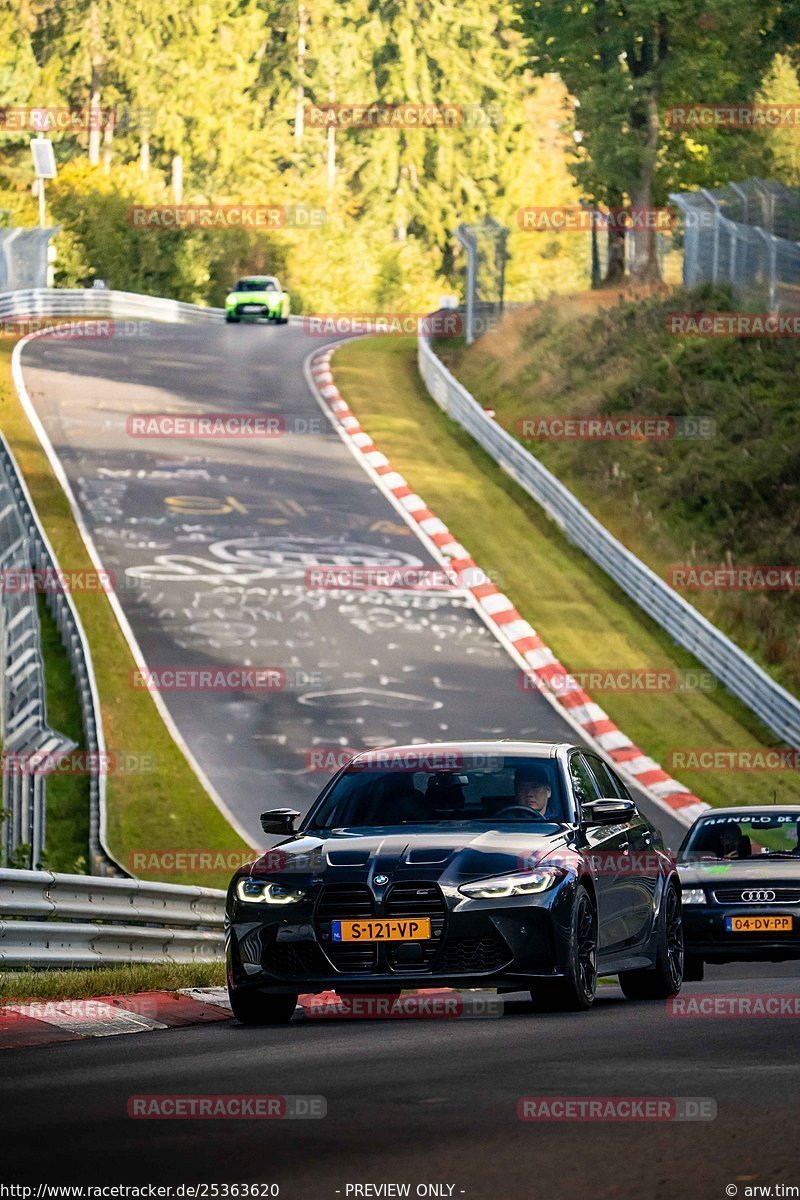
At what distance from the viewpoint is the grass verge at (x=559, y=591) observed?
26031mm

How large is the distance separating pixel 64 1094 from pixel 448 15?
397 feet

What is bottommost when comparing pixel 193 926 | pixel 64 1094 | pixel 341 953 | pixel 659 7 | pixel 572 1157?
pixel 193 926

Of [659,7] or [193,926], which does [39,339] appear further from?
[193,926]

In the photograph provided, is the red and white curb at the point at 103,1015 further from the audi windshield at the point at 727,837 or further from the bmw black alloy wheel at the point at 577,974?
the audi windshield at the point at 727,837

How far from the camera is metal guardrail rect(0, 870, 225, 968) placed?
38.3 ft

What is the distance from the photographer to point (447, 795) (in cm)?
1124

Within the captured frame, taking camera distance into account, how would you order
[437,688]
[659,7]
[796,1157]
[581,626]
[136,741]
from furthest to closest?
[659,7] → [581,626] → [437,688] → [136,741] → [796,1157]

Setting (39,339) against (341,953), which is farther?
(39,339)

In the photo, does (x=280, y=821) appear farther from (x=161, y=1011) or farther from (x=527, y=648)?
(x=527, y=648)

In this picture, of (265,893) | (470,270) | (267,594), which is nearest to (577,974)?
(265,893)

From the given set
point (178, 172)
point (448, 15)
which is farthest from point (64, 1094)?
point (448, 15)

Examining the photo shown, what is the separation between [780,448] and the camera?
3628 cm

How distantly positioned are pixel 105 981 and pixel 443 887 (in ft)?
8.46

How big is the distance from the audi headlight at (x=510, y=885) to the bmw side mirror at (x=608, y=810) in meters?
0.67
